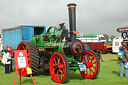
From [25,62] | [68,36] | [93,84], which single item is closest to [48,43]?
[68,36]

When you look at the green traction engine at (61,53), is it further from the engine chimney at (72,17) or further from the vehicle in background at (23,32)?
the vehicle in background at (23,32)

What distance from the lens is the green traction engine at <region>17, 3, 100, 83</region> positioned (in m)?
6.53

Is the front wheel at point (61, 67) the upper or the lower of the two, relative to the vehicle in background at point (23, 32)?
lower

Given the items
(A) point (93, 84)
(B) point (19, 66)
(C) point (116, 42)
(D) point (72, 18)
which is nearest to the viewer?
(B) point (19, 66)

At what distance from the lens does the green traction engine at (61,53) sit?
6531mm

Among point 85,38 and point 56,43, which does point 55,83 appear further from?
point 85,38

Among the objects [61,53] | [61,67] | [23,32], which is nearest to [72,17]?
[61,53]

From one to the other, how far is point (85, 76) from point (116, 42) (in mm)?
13366

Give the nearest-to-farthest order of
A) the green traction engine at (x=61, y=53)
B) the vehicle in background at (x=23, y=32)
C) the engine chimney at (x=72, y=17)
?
the green traction engine at (x=61, y=53), the engine chimney at (x=72, y=17), the vehicle in background at (x=23, y=32)

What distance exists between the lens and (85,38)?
75.8 feet

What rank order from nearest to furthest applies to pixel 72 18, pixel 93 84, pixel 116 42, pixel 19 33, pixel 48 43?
pixel 93 84
pixel 72 18
pixel 48 43
pixel 19 33
pixel 116 42

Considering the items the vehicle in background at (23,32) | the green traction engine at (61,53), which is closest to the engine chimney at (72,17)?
the green traction engine at (61,53)

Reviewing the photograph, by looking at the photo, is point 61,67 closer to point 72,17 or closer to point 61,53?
point 61,53

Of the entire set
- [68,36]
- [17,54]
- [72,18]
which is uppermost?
[72,18]
